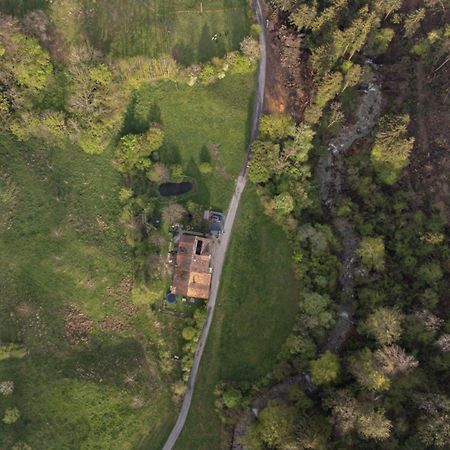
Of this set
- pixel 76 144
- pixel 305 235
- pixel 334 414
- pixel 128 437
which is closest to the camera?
pixel 334 414

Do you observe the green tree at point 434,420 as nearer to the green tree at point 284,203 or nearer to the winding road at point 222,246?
the winding road at point 222,246

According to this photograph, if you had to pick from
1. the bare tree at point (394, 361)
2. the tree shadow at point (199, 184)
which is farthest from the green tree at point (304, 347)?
the tree shadow at point (199, 184)

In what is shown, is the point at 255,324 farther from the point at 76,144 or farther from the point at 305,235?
the point at 76,144

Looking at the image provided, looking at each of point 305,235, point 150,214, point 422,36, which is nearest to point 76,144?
point 150,214

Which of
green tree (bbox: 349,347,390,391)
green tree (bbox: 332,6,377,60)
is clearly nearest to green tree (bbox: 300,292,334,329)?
green tree (bbox: 349,347,390,391)

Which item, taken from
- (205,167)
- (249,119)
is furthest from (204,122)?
(205,167)

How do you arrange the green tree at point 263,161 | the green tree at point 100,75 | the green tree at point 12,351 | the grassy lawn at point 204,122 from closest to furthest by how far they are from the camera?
the green tree at point 12,351, the green tree at point 100,75, the green tree at point 263,161, the grassy lawn at point 204,122
